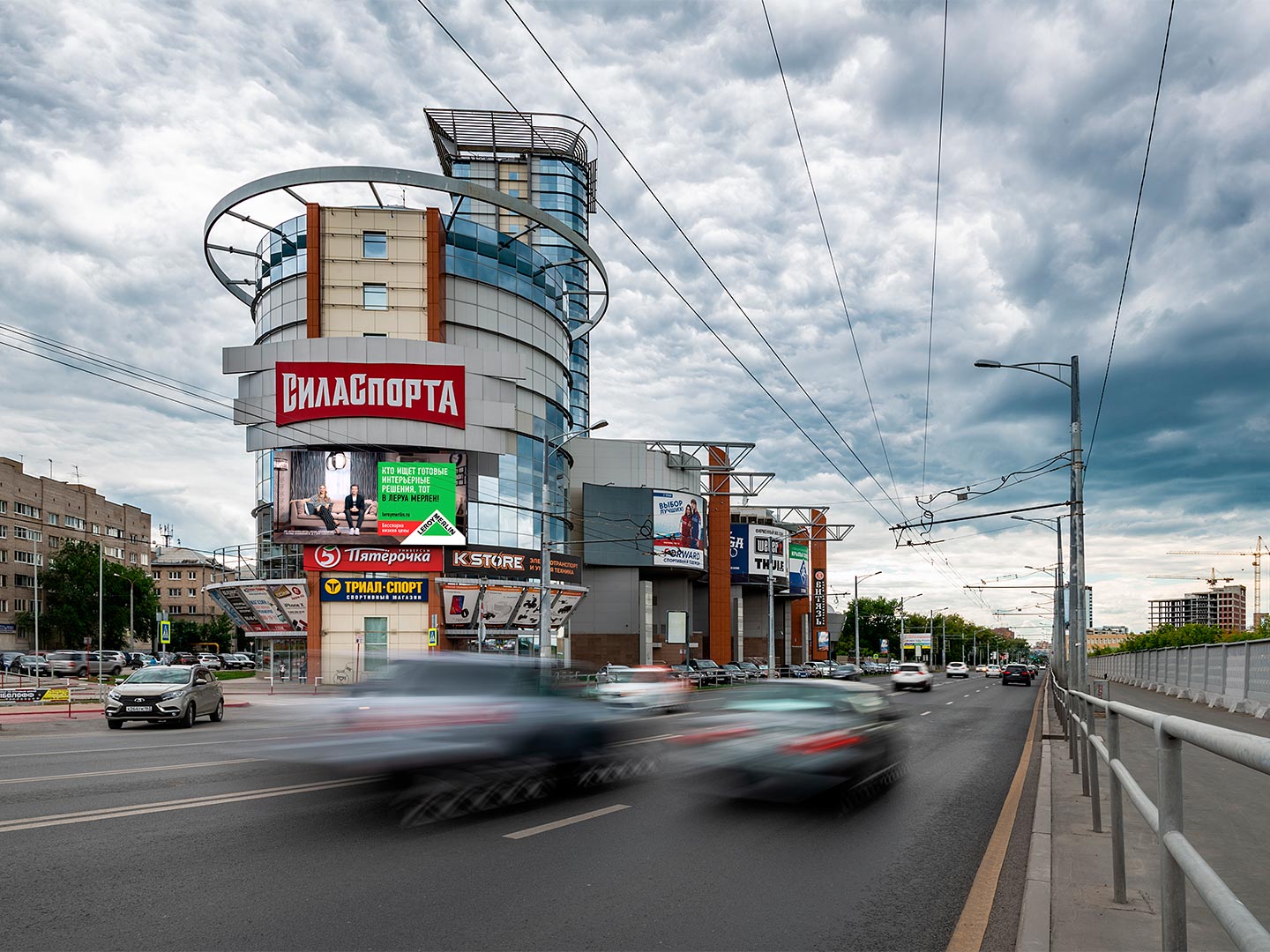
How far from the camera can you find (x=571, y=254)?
108438 millimetres

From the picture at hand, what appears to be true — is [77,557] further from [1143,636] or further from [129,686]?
[1143,636]

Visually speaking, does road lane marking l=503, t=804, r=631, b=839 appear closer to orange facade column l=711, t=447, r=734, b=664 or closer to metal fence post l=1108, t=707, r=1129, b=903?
metal fence post l=1108, t=707, r=1129, b=903

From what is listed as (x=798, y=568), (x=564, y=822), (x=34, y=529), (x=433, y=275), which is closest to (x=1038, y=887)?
(x=564, y=822)

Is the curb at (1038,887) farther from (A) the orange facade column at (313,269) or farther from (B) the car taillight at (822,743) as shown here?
(A) the orange facade column at (313,269)

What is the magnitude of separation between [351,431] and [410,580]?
7660mm

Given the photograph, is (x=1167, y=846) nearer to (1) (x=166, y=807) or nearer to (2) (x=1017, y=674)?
(1) (x=166, y=807)

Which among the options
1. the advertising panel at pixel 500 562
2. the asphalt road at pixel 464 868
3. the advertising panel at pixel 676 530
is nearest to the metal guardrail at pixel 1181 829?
the asphalt road at pixel 464 868

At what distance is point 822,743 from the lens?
1053 cm

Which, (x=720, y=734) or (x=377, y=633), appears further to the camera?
(x=377, y=633)

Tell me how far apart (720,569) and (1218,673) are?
46.3 meters

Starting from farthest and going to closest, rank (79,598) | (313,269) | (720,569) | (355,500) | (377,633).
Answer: (79,598)
(720,569)
(313,269)
(377,633)
(355,500)

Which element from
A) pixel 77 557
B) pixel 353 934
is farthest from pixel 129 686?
pixel 77 557

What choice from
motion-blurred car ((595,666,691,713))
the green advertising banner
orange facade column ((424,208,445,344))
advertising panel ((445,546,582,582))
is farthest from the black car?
orange facade column ((424,208,445,344))

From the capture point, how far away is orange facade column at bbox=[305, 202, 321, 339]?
46594 millimetres
